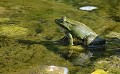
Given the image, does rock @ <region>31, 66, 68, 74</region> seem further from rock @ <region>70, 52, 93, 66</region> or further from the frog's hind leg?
the frog's hind leg

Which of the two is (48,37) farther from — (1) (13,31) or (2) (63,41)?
(1) (13,31)

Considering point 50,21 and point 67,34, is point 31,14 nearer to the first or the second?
point 50,21

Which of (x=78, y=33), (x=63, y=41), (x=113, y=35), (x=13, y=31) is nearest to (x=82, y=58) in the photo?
(x=78, y=33)

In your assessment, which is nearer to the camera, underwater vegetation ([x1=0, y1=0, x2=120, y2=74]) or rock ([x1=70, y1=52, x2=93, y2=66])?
underwater vegetation ([x1=0, y1=0, x2=120, y2=74])

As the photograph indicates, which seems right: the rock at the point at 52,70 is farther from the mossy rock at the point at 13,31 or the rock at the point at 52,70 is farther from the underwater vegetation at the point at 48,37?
the mossy rock at the point at 13,31

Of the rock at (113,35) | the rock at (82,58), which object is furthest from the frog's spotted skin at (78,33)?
the rock at (113,35)

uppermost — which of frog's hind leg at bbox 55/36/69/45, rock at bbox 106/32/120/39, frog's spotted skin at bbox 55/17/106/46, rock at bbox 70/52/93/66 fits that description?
frog's spotted skin at bbox 55/17/106/46

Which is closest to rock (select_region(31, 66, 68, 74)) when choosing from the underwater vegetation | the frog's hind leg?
the underwater vegetation

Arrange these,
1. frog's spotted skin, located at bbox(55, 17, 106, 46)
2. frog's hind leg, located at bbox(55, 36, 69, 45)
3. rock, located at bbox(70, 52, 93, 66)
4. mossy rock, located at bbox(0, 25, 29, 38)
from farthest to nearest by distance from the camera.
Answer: mossy rock, located at bbox(0, 25, 29, 38) < frog's hind leg, located at bbox(55, 36, 69, 45) < frog's spotted skin, located at bbox(55, 17, 106, 46) < rock, located at bbox(70, 52, 93, 66)

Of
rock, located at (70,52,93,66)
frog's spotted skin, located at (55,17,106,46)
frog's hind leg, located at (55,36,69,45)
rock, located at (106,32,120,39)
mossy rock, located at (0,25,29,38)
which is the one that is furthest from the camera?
mossy rock, located at (0,25,29,38)
